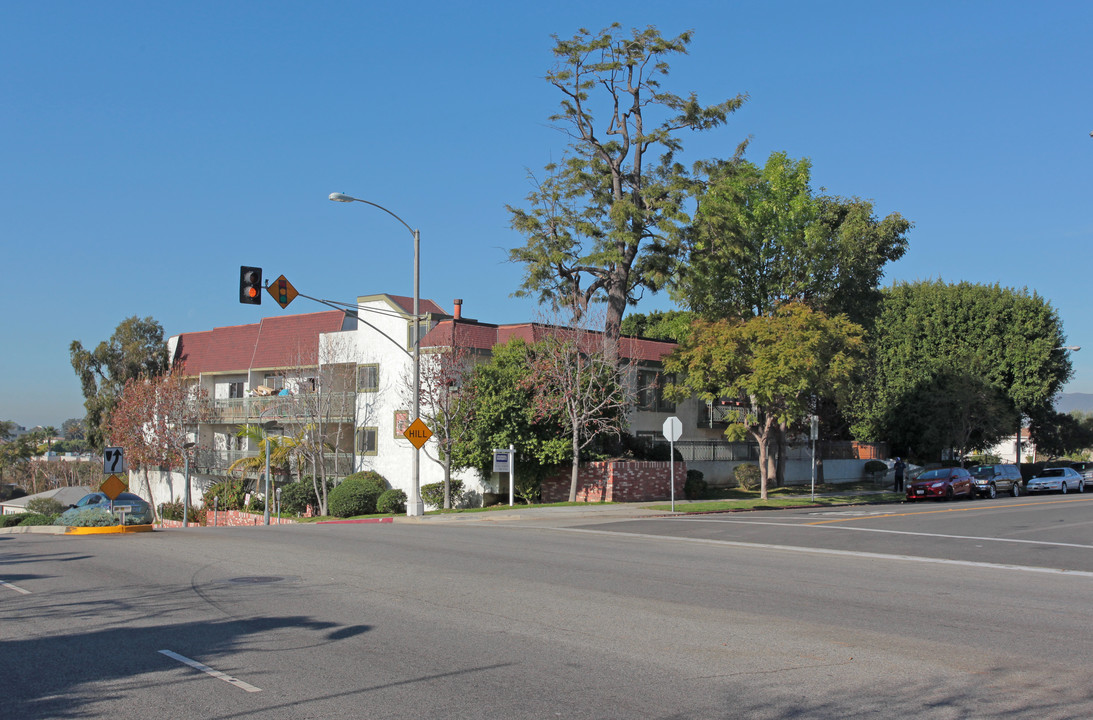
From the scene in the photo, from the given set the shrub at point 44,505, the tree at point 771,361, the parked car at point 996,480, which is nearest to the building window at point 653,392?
the tree at point 771,361

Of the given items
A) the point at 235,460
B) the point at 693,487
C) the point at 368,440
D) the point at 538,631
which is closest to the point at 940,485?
the point at 693,487

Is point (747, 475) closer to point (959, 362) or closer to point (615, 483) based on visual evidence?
point (615, 483)

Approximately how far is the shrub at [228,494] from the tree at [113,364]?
12.4 m

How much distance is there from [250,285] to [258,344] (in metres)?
29.4

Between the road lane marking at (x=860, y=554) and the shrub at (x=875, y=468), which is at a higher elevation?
the shrub at (x=875, y=468)

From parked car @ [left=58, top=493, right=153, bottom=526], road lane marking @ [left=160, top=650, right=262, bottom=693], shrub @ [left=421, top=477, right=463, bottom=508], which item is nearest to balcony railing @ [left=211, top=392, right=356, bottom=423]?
shrub @ [left=421, top=477, right=463, bottom=508]

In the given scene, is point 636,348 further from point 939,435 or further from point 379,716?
point 379,716

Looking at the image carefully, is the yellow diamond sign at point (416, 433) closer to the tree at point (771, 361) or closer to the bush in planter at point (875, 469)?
the tree at point (771, 361)

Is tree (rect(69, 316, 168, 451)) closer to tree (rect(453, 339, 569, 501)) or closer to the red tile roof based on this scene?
the red tile roof

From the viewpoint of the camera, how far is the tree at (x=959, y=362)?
178ft

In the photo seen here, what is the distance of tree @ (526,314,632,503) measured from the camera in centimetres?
3359

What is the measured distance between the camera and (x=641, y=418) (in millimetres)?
42469

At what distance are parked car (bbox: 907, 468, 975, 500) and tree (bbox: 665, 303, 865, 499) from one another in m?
4.97

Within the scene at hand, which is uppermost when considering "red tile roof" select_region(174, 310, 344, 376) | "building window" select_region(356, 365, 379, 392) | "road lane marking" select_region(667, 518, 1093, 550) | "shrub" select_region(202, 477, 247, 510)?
"red tile roof" select_region(174, 310, 344, 376)
